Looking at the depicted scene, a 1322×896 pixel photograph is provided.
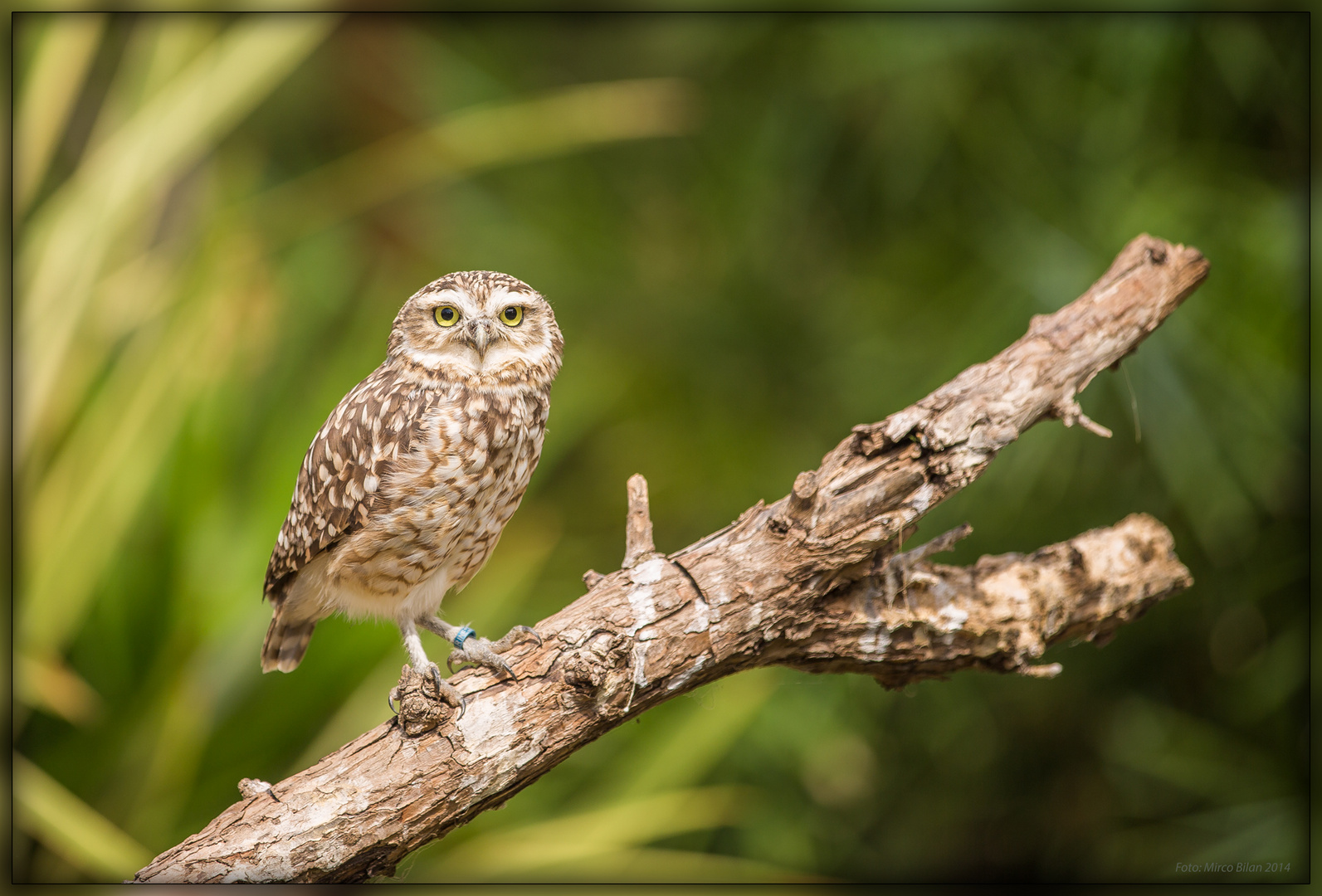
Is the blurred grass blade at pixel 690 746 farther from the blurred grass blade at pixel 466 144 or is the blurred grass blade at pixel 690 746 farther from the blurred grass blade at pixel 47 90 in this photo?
the blurred grass blade at pixel 47 90

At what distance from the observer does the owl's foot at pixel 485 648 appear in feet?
5.21

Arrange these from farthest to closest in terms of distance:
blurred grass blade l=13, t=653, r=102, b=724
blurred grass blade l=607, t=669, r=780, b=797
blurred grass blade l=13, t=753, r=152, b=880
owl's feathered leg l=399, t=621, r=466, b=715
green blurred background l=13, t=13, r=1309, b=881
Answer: blurred grass blade l=607, t=669, r=780, b=797
green blurred background l=13, t=13, r=1309, b=881
blurred grass blade l=13, t=653, r=102, b=724
blurred grass blade l=13, t=753, r=152, b=880
owl's feathered leg l=399, t=621, r=466, b=715

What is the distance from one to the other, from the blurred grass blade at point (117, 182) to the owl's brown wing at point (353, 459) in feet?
5.23

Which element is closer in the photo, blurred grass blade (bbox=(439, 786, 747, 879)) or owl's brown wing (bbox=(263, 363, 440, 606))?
owl's brown wing (bbox=(263, 363, 440, 606))

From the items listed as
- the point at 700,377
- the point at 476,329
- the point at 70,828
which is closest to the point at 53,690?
the point at 70,828

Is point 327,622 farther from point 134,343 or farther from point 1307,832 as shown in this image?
point 1307,832

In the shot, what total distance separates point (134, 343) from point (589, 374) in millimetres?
1506

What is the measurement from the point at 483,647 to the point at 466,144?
2.25 meters

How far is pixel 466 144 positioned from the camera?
11.0 ft

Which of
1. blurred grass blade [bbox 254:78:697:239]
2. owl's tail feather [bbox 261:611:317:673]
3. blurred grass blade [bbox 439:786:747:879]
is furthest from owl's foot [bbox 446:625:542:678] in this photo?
blurred grass blade [bbox 254:78:697:239]

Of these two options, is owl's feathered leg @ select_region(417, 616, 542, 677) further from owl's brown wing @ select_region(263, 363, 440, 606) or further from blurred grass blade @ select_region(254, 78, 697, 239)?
blurred grass blade @ select_region(254, 78, 697, 239)

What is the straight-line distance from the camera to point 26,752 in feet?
8.43

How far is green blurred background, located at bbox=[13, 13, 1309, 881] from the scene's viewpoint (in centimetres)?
271

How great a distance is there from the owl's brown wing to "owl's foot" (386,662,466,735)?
28 cm
